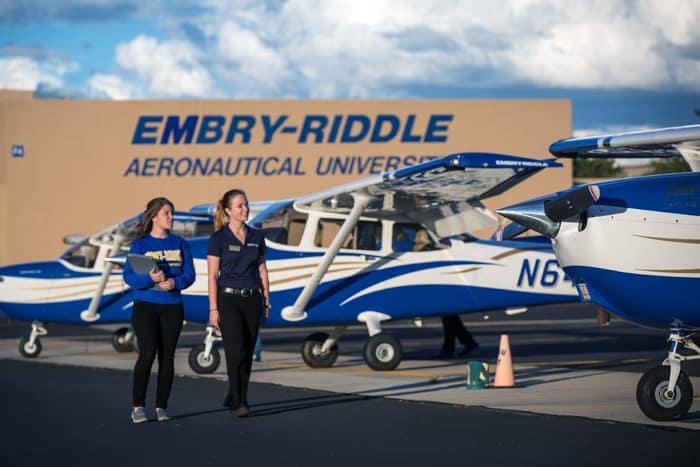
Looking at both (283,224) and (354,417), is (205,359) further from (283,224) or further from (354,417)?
(354,417)

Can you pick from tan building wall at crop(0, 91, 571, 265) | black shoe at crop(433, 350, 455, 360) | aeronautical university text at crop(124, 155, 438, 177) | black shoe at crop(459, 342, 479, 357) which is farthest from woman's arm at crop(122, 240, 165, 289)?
aeronautical university text at crop(124, 155, 438, 177)

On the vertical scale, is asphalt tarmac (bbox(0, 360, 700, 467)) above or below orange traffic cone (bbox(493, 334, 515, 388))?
below

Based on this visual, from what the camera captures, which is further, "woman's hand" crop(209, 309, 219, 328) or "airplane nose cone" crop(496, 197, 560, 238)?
"woman's hand" crop(209, 309, 219, 328)

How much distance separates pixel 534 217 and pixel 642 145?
1668 millimetres

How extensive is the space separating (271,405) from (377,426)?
177 cm

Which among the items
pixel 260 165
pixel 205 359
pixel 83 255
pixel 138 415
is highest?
pixel 260 165

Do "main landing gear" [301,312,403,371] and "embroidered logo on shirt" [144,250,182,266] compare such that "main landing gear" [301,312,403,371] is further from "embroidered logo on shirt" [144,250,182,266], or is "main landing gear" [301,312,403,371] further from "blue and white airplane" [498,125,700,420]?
"blue and white airplane" [498,125,700,420]

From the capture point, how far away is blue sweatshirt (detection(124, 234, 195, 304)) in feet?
30.7

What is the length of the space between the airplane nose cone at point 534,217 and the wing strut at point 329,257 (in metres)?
5.30

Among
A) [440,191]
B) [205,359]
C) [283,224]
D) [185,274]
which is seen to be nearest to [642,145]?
[185,274]

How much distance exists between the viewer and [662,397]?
30.0ft

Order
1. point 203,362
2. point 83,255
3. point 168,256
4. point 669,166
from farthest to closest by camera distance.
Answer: point 669,166
point 83,255
point 203,362
point 168,256

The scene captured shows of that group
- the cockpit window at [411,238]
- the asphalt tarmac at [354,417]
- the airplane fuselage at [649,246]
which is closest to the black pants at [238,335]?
the asphalt tarmac at [354,417]

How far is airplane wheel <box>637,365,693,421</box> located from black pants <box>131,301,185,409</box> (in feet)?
12.4
